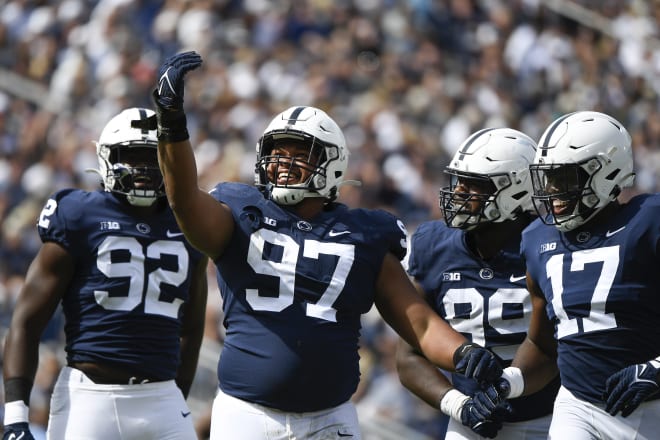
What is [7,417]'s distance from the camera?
4.55 metres

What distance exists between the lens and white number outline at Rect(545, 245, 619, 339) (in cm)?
410

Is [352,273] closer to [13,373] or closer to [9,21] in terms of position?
[13,373]

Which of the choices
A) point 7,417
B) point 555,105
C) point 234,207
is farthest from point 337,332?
point 555,105

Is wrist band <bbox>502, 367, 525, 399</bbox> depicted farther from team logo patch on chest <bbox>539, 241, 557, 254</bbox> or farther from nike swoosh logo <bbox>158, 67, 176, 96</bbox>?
nike swoosh logo <bbox>158, 67, 176, 96</bbox>

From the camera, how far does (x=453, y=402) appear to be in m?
4.43

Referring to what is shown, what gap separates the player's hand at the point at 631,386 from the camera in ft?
12.8

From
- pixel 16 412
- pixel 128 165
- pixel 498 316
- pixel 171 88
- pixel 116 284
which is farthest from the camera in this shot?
pixel 128 165

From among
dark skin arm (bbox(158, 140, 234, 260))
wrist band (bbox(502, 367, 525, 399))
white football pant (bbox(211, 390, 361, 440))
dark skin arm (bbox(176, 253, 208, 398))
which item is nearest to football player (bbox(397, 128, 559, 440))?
wrist band (bbox(502, 367, 525, 399))

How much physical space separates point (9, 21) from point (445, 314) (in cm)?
877

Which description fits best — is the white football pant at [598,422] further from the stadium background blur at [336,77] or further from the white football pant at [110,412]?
the stadium background blur at [336,77]

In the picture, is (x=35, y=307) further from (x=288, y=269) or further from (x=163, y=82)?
(x=163, y=82)

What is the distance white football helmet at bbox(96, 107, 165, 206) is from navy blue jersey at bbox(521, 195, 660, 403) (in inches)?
67.7

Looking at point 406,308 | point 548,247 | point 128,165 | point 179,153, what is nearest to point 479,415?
point 406,308

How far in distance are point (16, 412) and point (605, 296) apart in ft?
7.60
